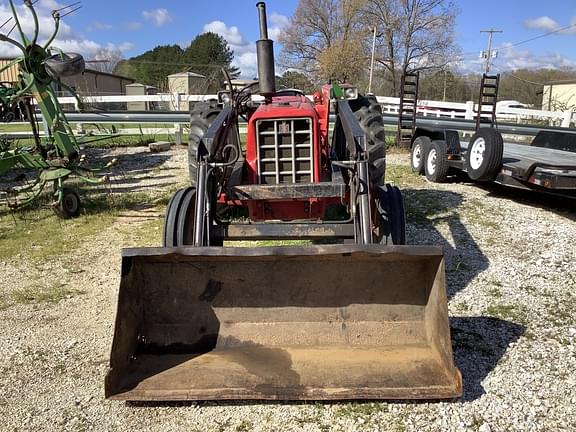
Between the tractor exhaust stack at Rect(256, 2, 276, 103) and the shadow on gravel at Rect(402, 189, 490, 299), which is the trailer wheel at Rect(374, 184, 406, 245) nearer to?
the shadow on gravel at Rect(402, 189, 490, 299)

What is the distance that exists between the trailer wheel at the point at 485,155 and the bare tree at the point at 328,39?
31.5 m

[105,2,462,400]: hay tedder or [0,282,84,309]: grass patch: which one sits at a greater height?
[105,2,462,400]: hay tedder

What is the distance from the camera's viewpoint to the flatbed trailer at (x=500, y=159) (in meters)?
6.03

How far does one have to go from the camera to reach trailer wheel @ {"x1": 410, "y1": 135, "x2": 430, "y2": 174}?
8781 millimetres

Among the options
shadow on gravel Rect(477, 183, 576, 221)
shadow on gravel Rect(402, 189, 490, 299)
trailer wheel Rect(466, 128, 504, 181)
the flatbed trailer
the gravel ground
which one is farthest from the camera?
shadow on gravel Rect(477, 183, 576, 221)

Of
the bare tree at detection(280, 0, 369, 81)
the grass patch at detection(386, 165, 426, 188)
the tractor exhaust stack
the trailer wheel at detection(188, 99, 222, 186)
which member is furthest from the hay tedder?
the bare tree at detection(280, 0, 369, 81)

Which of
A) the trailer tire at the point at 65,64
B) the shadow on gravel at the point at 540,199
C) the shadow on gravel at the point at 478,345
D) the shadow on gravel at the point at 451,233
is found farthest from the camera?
the trailer tire at the point at 65,64

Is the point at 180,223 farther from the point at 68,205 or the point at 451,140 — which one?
the point at 451,140

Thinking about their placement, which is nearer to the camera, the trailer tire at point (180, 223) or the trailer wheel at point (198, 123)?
the trailer tire at point (180, 223)

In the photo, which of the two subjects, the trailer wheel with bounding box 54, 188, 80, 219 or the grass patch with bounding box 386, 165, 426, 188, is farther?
the grass patch with bounding box 386, 165, 426, 188

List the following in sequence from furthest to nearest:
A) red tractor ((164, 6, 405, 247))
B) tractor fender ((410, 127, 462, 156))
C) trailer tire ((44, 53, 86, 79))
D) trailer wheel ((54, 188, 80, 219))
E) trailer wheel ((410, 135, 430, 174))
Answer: trailer wheel ((410, 135, 430, 174))
tractor fender ((410, 127, 462, 156))
trailer tire ((44, 53, 86, 79))
trailer wheel ((54, 188, 80, 219))
red tractor ((164, 6, 405, 247))

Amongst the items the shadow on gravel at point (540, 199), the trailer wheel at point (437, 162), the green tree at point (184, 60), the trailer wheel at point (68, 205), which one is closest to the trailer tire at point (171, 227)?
the trailer wheel at point (68, 205)

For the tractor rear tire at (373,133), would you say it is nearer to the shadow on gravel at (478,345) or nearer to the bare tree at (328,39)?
the shadow on gravel at (478,345)

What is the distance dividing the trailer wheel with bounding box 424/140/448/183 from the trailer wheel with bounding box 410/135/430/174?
182 millimetres
